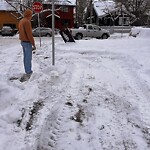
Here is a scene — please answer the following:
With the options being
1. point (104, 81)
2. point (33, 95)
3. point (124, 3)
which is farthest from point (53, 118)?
point (124, 3)

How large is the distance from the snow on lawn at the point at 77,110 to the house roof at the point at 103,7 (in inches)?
2010

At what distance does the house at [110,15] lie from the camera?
56781 mm

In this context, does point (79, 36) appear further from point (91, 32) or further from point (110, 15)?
point (110, 15)

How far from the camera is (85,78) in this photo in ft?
26.3

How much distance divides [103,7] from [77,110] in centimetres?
5932

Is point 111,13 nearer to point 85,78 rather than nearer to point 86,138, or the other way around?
point 85,78

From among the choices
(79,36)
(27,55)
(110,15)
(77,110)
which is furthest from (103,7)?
(77,110)

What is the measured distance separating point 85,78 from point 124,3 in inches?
1992

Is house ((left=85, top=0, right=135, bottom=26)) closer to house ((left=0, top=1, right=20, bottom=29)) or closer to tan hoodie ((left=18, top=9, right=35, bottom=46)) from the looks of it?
house ((left=0, top=1, right=20, bottom=29))

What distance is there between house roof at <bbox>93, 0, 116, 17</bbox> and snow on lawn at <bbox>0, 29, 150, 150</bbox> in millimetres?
51055

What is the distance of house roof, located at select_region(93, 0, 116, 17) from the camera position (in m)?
58.7

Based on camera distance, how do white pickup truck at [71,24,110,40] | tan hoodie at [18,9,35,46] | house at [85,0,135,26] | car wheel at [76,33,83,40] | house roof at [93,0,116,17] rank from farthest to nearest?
house roof at [93,0,116,17]
house at [85,0,135,26]
white pickup truck at [71,24,110,40]
car wheel at [76,33,83,40]
tan hoodie at [18,9,35,46]

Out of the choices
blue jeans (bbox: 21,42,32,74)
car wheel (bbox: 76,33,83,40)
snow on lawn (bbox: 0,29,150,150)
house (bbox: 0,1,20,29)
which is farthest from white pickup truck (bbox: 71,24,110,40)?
house (bbox: 0,1,20,29)

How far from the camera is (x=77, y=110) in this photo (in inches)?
220
